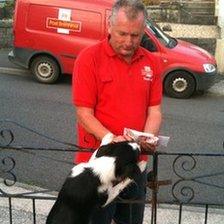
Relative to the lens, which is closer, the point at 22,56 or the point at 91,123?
the point at 91,123

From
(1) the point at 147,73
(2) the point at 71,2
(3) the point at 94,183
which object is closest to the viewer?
(3) the point at 94,183

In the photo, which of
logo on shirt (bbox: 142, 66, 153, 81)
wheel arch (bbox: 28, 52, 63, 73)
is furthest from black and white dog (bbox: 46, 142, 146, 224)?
wheel arch (bbox: 28, 52, 63, 73)

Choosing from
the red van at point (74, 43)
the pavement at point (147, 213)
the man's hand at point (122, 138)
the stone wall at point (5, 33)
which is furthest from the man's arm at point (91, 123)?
the stone wall at point (5, 33)

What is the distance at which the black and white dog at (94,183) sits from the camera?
2.90 metres

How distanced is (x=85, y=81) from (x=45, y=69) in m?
8.88

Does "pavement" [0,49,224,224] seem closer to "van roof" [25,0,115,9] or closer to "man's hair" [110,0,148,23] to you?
"man's hair" [110,0,148,23]

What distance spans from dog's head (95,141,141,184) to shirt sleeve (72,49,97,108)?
468 millimetres

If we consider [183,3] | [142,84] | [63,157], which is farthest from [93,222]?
[183,3]

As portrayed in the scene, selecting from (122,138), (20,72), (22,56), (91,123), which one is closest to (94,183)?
(122,138)

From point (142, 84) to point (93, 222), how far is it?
1023mm

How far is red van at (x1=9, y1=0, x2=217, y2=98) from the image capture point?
11289 millimetres

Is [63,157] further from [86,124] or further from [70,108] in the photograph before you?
[86,124]

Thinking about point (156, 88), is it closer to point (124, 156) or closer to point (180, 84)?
point (124, 156)

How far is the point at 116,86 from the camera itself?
3389 millimetres
